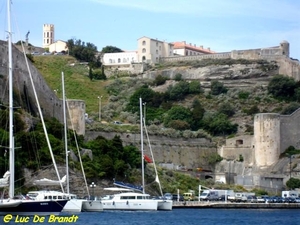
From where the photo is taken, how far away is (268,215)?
185 ft

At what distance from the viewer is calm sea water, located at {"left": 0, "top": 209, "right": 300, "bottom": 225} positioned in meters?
44.3

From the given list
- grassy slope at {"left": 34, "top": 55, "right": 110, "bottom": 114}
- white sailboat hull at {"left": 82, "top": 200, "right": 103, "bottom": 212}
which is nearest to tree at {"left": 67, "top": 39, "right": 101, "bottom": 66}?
grassy slope at {"left": 34, "top": 55, "right": 110, "bottom": 114}

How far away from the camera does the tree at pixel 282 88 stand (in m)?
92.9

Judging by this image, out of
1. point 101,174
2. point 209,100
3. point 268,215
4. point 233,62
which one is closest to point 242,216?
point 268,215

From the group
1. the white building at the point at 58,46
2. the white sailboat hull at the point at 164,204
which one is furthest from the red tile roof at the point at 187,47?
the white sailboat hull at the point at 164,204

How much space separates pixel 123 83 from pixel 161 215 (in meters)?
49.4

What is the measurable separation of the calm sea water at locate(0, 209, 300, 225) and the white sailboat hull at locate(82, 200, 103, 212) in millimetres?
449

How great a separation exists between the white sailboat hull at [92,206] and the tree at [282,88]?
45.6m

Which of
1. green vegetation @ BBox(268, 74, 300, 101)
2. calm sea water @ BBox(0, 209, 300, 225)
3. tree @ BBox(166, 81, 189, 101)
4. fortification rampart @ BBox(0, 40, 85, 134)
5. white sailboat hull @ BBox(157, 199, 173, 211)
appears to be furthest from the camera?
tree @ BBox(166, 81, 189, 101)

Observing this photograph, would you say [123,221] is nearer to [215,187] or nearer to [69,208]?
[69,208]

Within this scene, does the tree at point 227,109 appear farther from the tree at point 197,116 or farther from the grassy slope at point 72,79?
the grassy slope at point 72,79

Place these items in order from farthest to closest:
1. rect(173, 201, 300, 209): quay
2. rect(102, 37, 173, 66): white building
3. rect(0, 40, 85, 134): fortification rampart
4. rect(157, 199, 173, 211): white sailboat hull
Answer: rect(102, 37, 173, 66): white building
rect(173, 201, 300, 209): quay
rect(0, 40, 85, 134): fortification rampart
rect(157, 199, 173, 211): white sailboat hull

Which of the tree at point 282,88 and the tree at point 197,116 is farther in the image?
the tree at point 282,88

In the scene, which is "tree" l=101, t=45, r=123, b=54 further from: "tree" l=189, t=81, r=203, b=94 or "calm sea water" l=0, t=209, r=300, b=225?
"calm sea water" l=0, t=209, r=300, b=225
